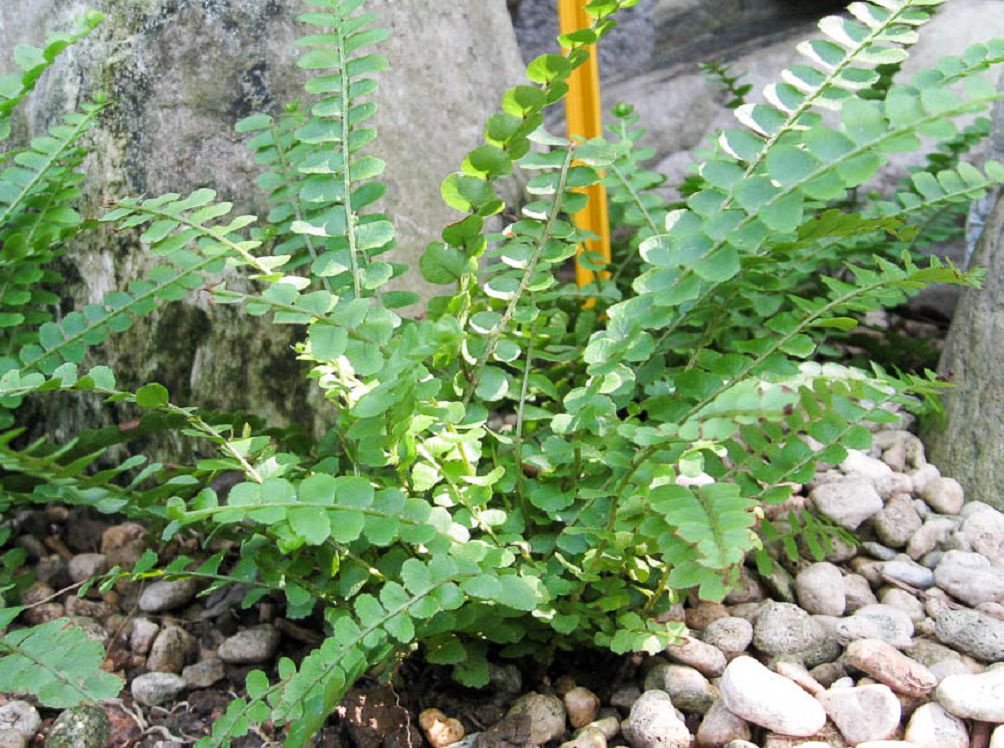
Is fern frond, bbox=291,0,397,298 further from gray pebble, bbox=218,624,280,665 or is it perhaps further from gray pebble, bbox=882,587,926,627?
gray pebble, bbox=882,587,926,627

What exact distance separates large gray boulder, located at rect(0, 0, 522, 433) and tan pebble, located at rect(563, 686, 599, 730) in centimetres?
78

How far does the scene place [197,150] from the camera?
2102 millimetres

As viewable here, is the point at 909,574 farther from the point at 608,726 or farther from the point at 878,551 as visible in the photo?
the point at 608,726

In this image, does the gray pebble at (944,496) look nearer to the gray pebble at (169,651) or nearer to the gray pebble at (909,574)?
the gray pebble at (909,574)

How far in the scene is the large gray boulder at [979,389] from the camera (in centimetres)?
201

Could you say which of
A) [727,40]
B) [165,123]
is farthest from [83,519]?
[727,40]

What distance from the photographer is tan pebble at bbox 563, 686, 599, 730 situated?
157 cm

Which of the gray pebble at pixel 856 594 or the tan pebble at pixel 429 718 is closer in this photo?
the tan pebble at pixel 429 718

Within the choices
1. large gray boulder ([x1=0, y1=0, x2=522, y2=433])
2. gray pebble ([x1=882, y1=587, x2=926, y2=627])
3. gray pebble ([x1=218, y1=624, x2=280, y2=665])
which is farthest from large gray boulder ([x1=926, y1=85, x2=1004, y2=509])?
gray pebble ([x1=218, y1=624, x2=280, y2=665])

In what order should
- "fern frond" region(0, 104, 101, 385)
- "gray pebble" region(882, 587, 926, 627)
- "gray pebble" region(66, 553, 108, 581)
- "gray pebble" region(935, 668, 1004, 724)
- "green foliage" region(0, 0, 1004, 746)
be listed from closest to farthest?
1. "green foliage" region(0, 0, 1004, 746)
2. "gray pebble" region(935, 668, 1004, 724)
3. "gray pebble" region(882, 587, 926, 627)
4. "fern frond" region(0, 104, 101, 385)
5. "gray pebble" region(66, 553, 108, 581)

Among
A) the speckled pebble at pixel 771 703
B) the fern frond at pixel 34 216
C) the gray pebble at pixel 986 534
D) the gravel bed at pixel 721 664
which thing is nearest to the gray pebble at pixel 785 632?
the gravel bed at pixel 721 664

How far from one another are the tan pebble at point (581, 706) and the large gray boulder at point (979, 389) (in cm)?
93

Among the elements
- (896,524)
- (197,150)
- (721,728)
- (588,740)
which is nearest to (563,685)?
(588,740)

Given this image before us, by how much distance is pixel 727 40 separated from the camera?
A: 3.78 meters
